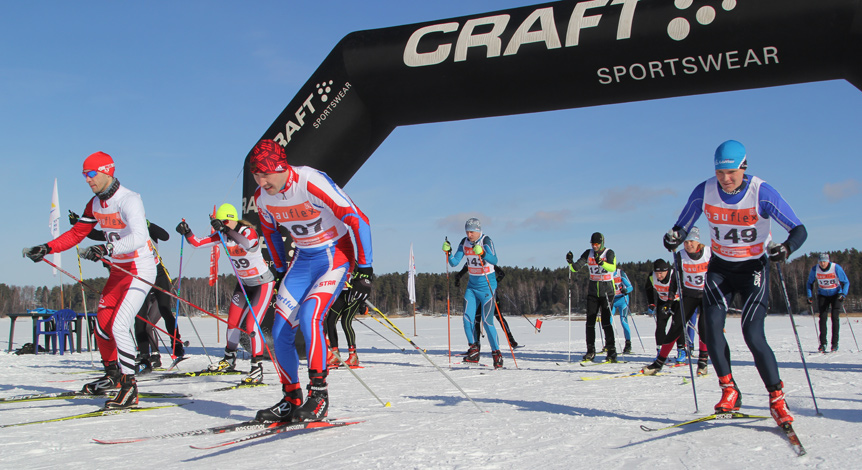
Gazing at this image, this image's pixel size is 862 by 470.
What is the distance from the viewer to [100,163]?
17.5 ft

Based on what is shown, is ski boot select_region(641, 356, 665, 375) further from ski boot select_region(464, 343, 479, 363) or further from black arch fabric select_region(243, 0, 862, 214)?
black arch fabric select_region(243, 0, 862, 214)

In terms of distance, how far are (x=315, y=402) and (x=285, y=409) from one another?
23 cm

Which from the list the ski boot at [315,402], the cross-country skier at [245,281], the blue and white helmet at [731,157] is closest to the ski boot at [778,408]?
the blue and white helmet at [731,157]

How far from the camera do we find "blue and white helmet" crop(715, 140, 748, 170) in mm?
4051

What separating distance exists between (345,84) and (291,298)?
5961 mm

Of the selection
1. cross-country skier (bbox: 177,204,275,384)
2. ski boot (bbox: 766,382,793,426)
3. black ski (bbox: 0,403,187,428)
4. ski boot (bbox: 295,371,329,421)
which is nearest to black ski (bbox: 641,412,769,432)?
ski boot (bbox: 766,382,793,426)

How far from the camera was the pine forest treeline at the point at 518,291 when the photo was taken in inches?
2179

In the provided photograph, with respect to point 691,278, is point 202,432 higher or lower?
lower

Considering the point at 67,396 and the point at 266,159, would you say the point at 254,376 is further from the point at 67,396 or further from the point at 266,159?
the point at 266,159

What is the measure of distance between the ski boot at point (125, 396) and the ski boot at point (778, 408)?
4764 millimetres

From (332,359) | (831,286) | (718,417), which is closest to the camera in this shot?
(718,417)

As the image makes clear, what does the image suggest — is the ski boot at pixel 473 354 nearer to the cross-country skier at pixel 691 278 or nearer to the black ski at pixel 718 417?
the cross-country skier at pixel 691 278

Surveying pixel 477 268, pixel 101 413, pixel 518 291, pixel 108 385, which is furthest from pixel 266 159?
pixel 518 291

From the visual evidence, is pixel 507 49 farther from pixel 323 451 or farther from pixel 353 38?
pixel 323 451
